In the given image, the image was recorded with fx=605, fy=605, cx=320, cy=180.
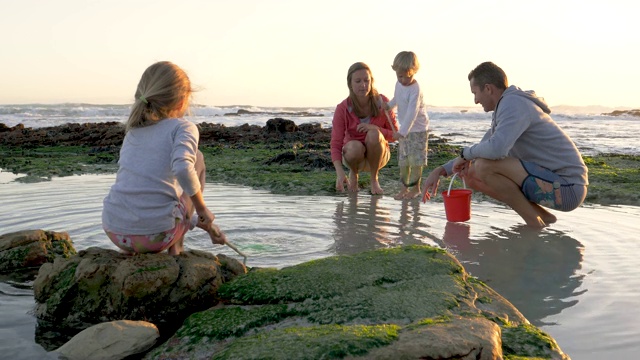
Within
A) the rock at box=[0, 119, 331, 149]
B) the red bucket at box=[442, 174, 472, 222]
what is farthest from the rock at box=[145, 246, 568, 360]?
the rock at box=[0, 119, 331, 149]

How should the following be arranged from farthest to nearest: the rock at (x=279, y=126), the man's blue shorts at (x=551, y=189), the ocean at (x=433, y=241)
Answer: the rock at (x=279, y=126) → the man's blue shorts at (x=551, y=189) → the ocean at (x=433, y=241)

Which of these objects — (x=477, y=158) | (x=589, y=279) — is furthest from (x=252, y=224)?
(x=589, y=279)

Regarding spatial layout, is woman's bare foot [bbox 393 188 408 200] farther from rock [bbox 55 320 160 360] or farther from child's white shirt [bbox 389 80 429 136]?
rock [bbox 55 320 160 360]

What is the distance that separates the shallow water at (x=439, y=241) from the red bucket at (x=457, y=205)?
0.09 meters

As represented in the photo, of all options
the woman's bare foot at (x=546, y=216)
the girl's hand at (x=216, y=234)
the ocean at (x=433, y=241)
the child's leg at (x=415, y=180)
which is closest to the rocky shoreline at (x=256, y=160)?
the child's leg at (x=415, y=180)

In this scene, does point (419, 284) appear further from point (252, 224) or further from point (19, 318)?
point (252, 224)

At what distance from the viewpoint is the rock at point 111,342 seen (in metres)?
2.62

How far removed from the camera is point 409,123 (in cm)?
716

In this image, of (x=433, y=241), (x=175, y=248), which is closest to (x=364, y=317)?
(x=175, y=248)

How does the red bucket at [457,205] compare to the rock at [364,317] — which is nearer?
the rock at [364,317]

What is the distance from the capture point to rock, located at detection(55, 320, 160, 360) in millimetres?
2625

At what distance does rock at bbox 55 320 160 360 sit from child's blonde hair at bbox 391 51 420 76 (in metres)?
5.09

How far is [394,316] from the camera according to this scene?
268 centimetres

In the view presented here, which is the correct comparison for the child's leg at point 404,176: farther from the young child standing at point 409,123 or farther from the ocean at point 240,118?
the ocean at point 240,118
